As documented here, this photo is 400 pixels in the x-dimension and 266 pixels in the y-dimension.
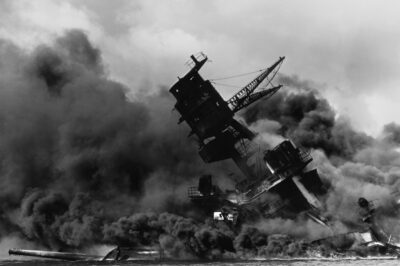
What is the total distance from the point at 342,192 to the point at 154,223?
70.9 ft

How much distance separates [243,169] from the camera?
58219 mm

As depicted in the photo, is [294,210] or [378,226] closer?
[378,226]

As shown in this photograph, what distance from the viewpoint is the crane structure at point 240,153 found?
4994 cm

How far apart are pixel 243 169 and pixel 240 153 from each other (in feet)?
6.93

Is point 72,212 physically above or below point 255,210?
above

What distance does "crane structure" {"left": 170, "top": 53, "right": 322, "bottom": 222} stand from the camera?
1966 inches

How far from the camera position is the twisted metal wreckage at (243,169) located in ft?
163

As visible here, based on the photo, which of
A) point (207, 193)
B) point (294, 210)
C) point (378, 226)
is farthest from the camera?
point (207, 193)

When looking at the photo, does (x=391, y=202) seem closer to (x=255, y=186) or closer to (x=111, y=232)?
(x=255, y=186)

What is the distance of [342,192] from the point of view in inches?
1932

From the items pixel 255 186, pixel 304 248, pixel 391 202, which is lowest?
pixel 304 248

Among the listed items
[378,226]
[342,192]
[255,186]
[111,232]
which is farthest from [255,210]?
[111,232]

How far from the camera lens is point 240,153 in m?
58.4

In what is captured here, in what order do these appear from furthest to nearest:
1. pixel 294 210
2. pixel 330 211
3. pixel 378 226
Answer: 1. pixel 294 210
2. pixel 330 211
3. pixel 378 226
